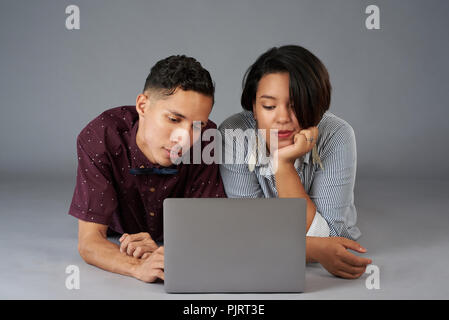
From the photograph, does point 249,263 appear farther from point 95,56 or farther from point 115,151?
point 95,56

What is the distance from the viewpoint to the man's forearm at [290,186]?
8.77ft

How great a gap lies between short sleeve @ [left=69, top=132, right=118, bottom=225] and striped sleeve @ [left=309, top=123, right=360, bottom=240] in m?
0.84

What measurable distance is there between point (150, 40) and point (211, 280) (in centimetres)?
269

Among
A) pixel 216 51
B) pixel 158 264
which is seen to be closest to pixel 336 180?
pixel 158 264

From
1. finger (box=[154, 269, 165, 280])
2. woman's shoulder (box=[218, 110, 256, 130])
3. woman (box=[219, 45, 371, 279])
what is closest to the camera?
finger (box=[154, 269, 165, 280])

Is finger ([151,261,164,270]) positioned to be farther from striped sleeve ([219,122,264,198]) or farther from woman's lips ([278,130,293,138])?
woman's lips ([278,130,293,138])

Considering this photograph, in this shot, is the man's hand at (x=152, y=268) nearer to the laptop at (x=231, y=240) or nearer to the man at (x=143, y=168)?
the man at (x=143, y=168)

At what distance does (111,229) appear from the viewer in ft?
9.90

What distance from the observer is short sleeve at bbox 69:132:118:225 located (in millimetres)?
2576

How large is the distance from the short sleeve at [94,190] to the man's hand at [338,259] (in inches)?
31.8

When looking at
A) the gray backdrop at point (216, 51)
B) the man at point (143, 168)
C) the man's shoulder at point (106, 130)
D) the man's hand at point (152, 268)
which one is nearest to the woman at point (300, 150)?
the man at point (143, 168)

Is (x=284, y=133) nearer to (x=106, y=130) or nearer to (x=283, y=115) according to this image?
(x=283, y=115)

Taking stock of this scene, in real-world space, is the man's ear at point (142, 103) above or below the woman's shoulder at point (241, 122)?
above

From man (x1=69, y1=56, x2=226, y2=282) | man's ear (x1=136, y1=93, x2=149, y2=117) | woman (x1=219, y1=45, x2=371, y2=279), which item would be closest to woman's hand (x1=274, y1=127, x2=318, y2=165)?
woman (x1=219, y1=45, x2=371, y2=279)
